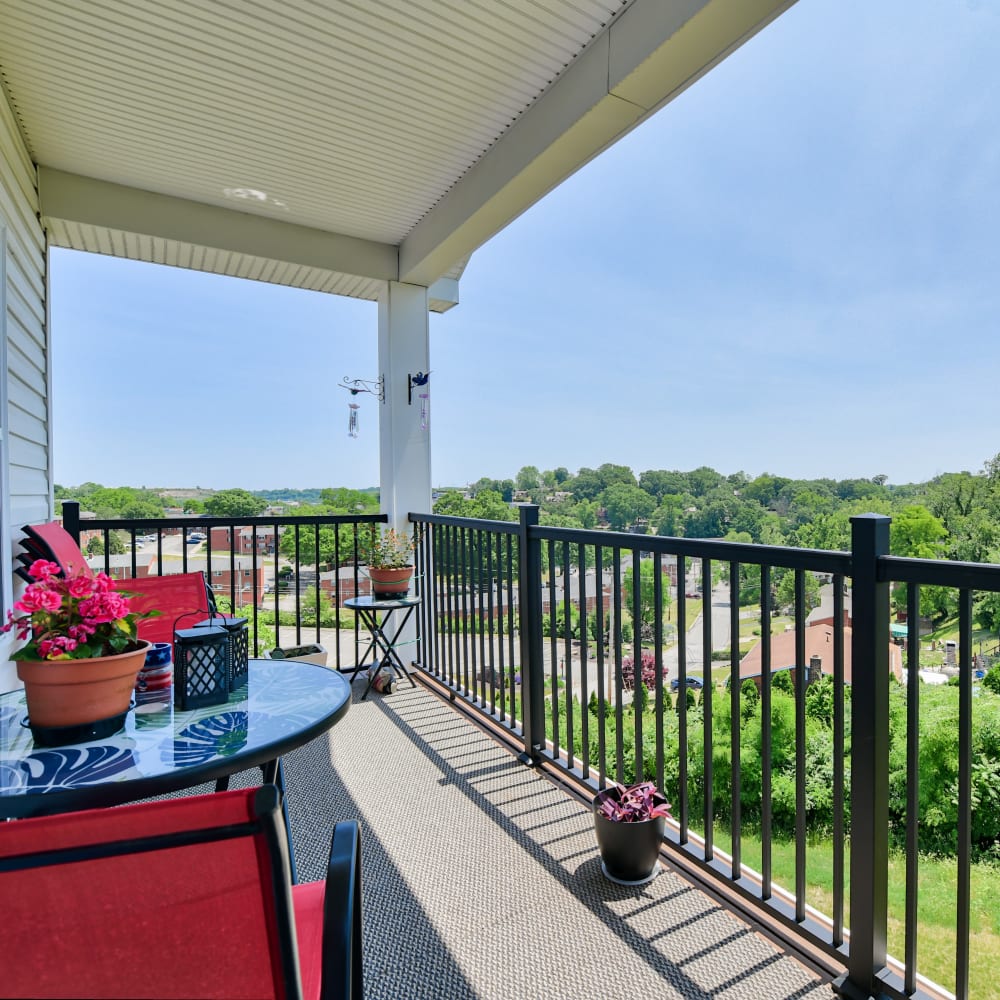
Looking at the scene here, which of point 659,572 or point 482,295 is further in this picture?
point 482,295

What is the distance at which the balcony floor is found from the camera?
1.55 m

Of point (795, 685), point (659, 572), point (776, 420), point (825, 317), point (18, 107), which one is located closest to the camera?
point (795, 685)

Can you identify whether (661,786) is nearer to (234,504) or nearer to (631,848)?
(631,848)

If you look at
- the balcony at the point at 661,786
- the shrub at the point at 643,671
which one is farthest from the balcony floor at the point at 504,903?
the shrub at the point at 643,671

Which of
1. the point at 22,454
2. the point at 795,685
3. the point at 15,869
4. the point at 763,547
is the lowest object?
the point at 795,685

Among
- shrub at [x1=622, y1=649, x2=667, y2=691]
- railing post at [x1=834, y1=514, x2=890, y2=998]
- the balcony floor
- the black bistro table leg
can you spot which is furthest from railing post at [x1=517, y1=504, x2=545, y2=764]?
railing post at [x1=834, y1=514, x2=890, y2=998]

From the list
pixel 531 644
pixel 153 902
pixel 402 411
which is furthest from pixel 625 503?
pixel 153 902

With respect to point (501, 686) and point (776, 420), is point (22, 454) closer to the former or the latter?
point (501, 686)

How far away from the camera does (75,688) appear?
1.19 meters

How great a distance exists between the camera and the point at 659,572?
2.05 meters

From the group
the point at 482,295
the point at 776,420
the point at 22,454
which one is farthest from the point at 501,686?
the point at 776,420

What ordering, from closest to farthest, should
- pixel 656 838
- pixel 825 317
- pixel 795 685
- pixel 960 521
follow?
pixel 795 685, pixel 656 838, pixel 960 521, pixel 825 317

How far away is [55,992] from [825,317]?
30135mm

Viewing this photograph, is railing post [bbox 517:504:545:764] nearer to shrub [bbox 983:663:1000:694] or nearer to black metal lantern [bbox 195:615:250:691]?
black metal lantern [bbox 195:615:250:691]
